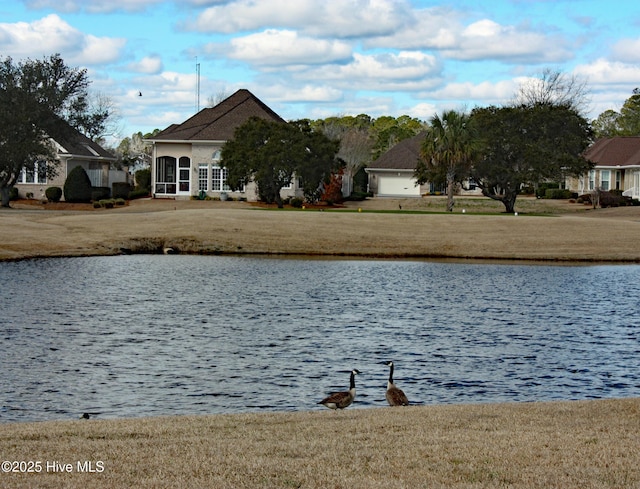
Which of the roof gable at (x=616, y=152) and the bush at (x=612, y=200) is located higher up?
the roof gable at (x=616, y=152)

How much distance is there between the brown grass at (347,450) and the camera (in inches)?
371

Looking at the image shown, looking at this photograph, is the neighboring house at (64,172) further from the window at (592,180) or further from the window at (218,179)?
the window at (592,180)

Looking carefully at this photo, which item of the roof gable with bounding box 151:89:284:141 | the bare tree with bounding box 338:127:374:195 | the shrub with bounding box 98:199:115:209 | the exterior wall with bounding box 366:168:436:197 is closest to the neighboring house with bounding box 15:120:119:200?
the shrub with bounding box 98:199:115:209

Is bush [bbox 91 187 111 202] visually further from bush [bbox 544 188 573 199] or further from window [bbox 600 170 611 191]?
window [bbox 600 170 611 191]

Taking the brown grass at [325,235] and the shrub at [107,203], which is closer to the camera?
the brown grass at [325,235]

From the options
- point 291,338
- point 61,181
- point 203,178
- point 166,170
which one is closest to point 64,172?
point 61,181

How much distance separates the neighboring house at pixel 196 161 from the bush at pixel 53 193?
289 inches

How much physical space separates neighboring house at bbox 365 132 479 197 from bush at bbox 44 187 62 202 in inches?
1199

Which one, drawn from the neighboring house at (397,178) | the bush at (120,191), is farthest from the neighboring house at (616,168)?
the bush at (120,191)

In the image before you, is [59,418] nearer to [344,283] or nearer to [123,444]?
[123,444]

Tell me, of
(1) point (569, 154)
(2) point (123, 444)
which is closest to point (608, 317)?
(2) point (123, 444)

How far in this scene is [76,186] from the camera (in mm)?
76688

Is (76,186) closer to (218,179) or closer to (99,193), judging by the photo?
(99,193)

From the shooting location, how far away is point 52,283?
33625mm
